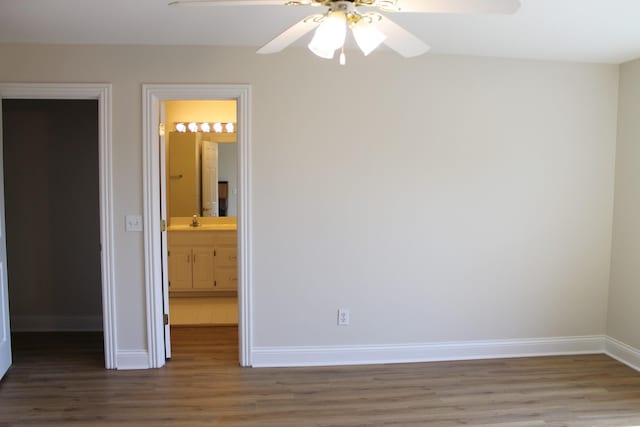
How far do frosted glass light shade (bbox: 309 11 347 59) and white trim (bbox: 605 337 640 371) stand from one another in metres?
3.26

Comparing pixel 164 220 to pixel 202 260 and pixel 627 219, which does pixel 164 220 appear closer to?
pixel 202 260

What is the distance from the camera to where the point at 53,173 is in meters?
4.02

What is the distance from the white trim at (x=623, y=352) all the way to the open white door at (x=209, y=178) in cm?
410

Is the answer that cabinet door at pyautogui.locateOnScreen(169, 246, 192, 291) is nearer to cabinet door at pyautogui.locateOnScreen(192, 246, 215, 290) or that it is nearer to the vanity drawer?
cabinet door at pyautogui.locateOnScreen(192, 246, 215, 290)

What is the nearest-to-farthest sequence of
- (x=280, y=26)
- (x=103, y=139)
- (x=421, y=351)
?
1. (x=280, y=26)
2. (x=103, y=139)
3. (x=421, y=351)

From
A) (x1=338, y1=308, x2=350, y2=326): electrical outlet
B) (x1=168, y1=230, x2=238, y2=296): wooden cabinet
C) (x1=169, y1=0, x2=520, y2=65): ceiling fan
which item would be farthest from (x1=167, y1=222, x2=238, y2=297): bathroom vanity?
(x1=169, y1=0, x2=520, y2=65): ceiling fan

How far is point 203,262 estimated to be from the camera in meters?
5.12

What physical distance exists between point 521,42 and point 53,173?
154 inches

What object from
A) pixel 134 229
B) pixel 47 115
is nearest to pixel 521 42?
pixel 134 229

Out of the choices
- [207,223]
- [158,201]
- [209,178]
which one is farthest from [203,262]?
[158,201]

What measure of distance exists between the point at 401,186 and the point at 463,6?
5.85 ft

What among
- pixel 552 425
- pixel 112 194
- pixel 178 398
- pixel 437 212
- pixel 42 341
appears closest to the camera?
pixel 552 425

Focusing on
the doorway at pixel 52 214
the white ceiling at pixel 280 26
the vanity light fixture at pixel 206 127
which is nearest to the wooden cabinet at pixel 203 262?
the doorway at pixel 52 214

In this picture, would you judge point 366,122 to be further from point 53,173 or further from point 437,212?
point 53,173
